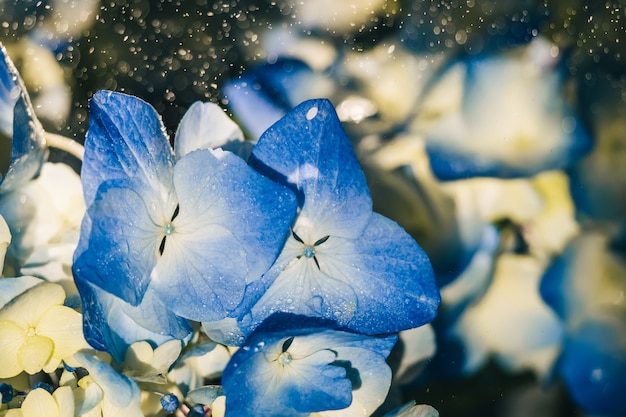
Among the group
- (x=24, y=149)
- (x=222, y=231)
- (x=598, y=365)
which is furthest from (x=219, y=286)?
(x=598, y=365)

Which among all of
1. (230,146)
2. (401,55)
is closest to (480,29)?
(401,55)

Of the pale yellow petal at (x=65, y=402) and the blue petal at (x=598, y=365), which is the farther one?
the blue petal at (x=598, y=365)

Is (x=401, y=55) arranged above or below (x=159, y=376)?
above

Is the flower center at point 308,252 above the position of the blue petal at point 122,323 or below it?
above

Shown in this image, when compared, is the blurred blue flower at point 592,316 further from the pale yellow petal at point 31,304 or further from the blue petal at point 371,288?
the pale yellow petal at point 31,304

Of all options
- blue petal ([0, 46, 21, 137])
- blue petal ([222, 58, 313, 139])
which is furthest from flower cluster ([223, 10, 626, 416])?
blue petal ([0, 46, 21, 137])

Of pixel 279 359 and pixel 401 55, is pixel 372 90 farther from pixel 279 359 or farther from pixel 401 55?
pixel 279 359

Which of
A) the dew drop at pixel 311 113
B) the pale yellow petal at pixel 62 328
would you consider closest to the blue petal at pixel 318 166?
the dew drop at pixel 311 113
